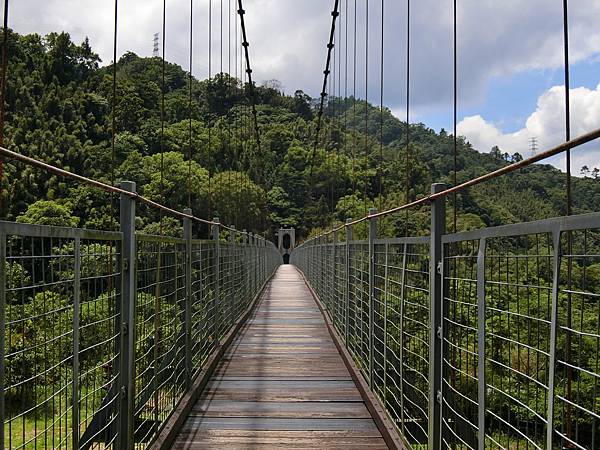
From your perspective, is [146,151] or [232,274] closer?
[232,274]

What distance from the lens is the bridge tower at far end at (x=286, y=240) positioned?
4544 cm

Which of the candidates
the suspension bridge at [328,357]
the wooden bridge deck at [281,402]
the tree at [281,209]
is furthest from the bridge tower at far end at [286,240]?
the suspension bridge at [328,357]

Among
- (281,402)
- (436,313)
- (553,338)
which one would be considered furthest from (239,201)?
(553,338)

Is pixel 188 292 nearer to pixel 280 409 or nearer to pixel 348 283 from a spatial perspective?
pixel 280 409

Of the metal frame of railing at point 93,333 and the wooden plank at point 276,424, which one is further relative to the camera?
the wooden plank at point 276,424

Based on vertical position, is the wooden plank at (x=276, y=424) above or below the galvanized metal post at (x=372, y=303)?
below

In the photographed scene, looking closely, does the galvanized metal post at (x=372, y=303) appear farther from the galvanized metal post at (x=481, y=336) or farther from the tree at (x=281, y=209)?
the tree at (x=281, y=209)

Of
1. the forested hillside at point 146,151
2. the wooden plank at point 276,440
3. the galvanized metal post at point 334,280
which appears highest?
the forested hillside at point 146,151

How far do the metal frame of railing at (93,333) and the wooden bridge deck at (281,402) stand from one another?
0.22 m

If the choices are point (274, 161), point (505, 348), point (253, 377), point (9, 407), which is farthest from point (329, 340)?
point (274, 161)

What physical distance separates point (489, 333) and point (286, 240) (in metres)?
49.1

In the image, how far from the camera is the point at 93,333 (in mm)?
1687

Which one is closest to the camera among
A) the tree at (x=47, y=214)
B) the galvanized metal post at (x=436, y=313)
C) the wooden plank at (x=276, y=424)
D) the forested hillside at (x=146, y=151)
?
the galvanized metal post at (x=436, y=313)

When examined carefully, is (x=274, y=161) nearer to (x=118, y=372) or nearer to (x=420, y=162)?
(x=420, y=162)
